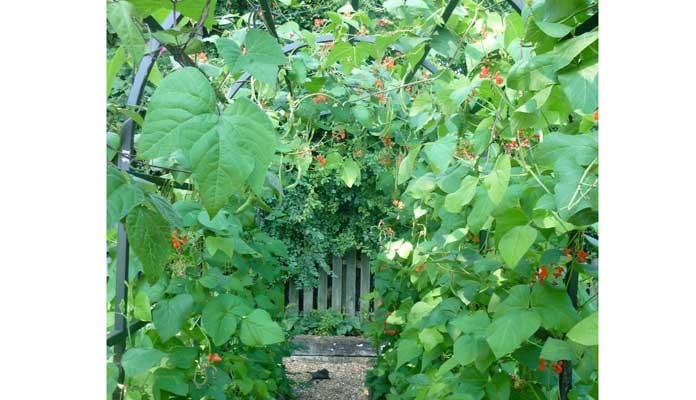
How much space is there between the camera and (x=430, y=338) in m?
2.16

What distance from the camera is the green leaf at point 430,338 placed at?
2.15 metres

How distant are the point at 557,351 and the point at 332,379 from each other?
5220 mm

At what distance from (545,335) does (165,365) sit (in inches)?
44.2

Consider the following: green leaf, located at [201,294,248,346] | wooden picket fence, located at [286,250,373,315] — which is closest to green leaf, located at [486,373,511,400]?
green leaf, located at [201,294,248,346]

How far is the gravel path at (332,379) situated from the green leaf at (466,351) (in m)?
4.11

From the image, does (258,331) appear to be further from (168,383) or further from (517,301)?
(517,301)

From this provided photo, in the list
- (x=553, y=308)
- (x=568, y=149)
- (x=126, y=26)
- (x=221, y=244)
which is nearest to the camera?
(x=126, y=26)

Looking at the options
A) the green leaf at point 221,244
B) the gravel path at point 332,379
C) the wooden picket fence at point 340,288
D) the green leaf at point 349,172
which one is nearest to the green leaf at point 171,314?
the green leaf at point 221,244

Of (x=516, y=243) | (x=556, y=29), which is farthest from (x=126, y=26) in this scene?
(x=516, y=243)

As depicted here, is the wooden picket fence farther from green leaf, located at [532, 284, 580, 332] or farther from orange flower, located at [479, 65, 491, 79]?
green leaf, located at [532, 284, 580, 332]

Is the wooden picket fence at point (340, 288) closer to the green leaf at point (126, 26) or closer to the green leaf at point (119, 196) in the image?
the green leaf at point (119, 196)

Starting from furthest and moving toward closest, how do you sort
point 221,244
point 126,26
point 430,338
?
point 221,244
point 430,338
point 126,26

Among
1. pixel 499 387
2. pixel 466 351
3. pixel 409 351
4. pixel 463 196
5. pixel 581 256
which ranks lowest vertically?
pixel 409 351
